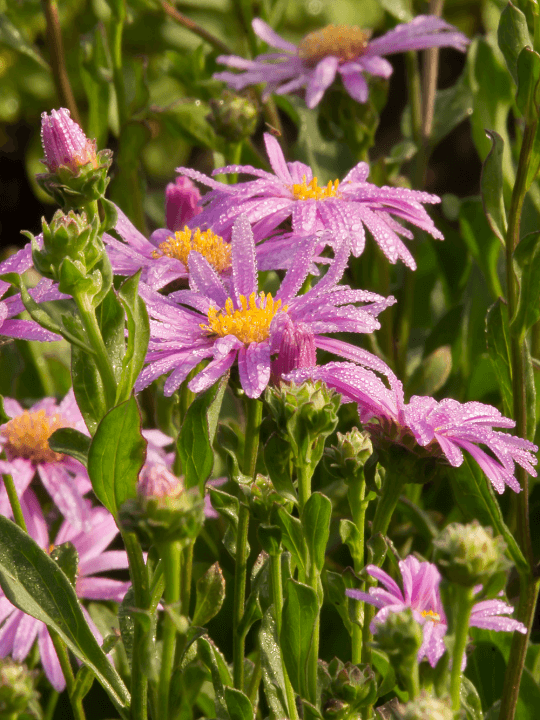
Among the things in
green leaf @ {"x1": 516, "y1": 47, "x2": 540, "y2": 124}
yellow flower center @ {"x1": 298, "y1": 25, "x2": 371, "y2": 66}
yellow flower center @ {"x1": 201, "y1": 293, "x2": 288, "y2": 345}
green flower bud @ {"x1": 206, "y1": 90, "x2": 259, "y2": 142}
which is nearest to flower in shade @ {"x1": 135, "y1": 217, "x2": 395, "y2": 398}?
yellow flower center @ {"x1": 201, "y1": 293, "x2": 288, "y2": 345}

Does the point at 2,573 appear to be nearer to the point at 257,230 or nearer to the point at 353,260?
the point at 257,230

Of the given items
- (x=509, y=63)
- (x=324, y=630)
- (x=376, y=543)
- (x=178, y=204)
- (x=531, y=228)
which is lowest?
(x=324, y=630)

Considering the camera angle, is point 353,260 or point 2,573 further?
point 353,260

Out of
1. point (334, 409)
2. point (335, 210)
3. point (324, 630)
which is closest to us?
point (334, 409)

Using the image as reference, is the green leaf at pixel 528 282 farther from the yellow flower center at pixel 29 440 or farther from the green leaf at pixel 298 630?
the yellow flower center at pixel 29 440

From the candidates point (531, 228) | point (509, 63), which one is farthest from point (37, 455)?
point (531, 228)

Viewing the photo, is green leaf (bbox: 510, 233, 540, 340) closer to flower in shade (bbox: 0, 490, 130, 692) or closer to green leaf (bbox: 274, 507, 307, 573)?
green leaf (bbox: 274, 507, 307, 573)

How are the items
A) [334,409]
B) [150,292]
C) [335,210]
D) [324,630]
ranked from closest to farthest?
[334,409], [150,292], [335,210], [324,630]
